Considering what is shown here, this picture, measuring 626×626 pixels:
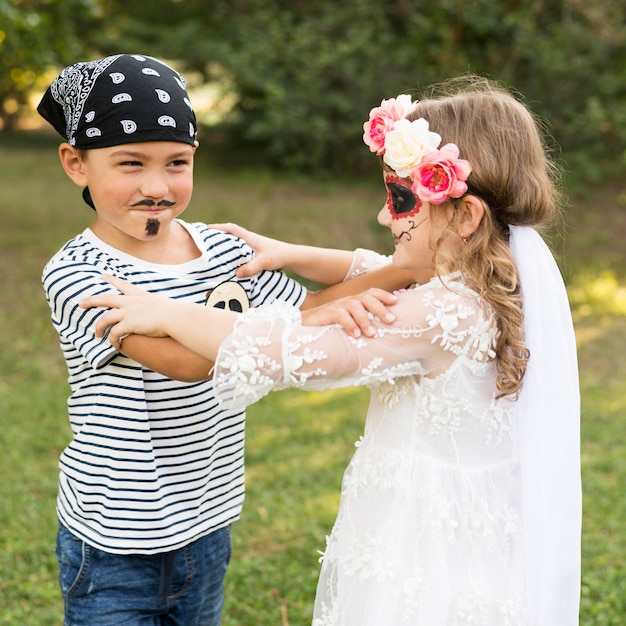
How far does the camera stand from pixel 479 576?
2045mm

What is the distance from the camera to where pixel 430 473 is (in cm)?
204

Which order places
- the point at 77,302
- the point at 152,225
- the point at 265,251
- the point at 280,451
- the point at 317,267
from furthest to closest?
the point at 280,451
the point at 317,267
the point at 265,251
the point at 152,225
the point at 77,302

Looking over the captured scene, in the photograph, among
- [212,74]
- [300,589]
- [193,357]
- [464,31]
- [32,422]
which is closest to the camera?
[193,357]

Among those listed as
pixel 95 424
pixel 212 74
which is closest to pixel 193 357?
pixel 95 424

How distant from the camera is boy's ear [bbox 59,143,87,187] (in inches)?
82.1

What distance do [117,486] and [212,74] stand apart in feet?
37.8

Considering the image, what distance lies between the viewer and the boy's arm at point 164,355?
189 cm

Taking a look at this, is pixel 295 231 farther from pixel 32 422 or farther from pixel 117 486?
pixel 117 486

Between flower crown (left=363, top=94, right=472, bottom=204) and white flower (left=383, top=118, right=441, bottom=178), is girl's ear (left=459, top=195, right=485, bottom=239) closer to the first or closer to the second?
flower crown (left=363, top=94, right=472, bottom=204)

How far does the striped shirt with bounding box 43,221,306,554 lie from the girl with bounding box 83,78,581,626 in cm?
→ 13

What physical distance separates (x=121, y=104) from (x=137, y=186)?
0.18 metres

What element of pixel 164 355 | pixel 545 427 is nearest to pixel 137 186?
pixel 164 355

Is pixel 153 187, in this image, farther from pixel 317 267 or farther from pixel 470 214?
pixel 470 214

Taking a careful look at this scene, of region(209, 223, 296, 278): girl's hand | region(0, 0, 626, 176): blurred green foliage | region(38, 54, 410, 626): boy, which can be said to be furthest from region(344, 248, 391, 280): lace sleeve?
region(0, 0, 626, 176): blurred green foliage
